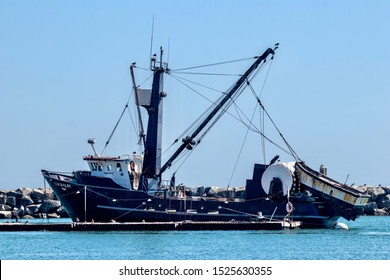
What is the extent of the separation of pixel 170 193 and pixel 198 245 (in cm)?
1249

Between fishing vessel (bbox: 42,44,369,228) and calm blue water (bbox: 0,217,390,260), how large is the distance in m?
2.06

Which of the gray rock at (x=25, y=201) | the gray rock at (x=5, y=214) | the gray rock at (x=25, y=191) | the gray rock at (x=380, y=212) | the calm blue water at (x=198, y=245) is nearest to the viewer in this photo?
the calm blue water at (x=198, y=245)

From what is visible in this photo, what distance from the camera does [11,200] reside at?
342ft

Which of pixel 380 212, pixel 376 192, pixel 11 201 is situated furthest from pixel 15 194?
pixel 376 192

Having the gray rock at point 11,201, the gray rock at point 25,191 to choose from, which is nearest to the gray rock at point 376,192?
the gray rock at point 25,191

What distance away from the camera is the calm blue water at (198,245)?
47.8m

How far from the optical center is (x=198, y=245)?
172 ft

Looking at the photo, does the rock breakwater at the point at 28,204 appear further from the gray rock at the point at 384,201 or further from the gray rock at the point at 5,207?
the gray rock at the point at 384,201

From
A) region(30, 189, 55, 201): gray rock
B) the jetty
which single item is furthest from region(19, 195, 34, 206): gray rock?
the jetty

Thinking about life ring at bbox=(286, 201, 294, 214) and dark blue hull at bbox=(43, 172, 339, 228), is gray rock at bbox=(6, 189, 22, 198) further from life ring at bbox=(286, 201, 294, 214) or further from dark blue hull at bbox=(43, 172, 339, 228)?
life ring at bbox=(286, 201, 294, 214)

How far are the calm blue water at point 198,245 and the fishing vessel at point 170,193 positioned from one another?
206 centimetres

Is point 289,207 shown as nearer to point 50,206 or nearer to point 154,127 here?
point 154,127
